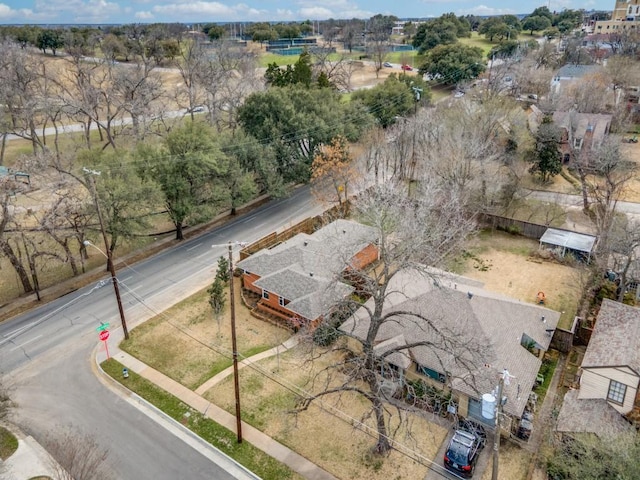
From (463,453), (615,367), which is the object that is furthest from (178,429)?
(615,367)

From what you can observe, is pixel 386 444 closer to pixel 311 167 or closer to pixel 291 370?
pixel 291 370

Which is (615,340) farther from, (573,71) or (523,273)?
(573,71)

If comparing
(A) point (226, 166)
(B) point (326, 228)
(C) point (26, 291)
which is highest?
(A) point (226, 166)

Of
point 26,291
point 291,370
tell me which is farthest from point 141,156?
point 291,370

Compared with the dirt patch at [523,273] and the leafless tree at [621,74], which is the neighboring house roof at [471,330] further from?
the leafless tree at [621,74]

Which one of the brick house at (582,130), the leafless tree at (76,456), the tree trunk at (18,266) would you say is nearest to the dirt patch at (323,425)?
the leafless tree at (76,456)
